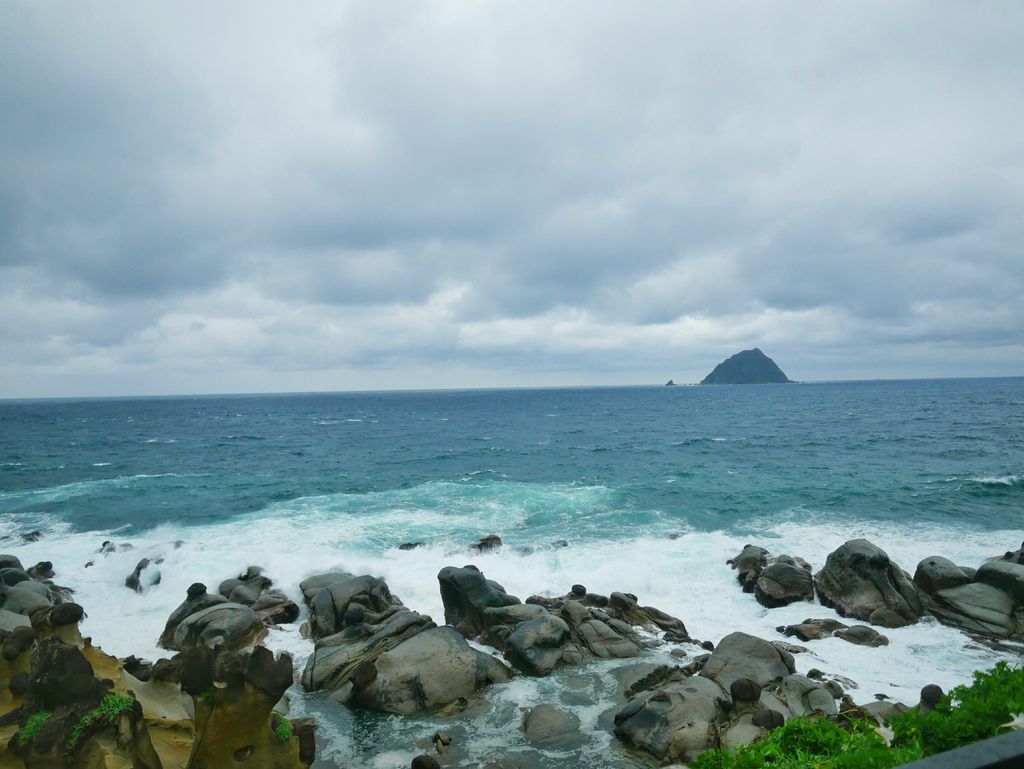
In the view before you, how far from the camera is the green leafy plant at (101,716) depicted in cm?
853

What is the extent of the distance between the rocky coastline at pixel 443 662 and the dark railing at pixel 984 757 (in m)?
6.44

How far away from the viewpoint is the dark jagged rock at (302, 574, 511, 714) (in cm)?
1559

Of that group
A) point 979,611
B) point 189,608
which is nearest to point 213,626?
point 189,608

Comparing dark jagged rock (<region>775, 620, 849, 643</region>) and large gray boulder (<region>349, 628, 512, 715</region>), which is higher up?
large gray boulder (<region>349, 628, 512, 715</region>)

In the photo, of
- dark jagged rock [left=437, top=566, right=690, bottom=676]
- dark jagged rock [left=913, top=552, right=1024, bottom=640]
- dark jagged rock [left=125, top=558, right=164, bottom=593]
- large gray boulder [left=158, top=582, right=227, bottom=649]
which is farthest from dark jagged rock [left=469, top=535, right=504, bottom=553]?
dark jagged rock [left=913, top=552, right=1024, bottom=640]

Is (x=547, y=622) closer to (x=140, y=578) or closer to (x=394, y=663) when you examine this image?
(x=394, y=663)

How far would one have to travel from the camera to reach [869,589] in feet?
73.8

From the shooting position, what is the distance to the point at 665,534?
105ft

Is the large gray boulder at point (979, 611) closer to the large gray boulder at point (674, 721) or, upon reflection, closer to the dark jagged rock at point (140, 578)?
the large gray boulder at point (674, 721)

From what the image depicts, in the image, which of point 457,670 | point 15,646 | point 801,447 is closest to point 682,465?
point 801,447

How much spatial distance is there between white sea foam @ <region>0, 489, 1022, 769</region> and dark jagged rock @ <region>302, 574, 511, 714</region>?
0.64 meters

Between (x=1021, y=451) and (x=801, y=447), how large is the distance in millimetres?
18845

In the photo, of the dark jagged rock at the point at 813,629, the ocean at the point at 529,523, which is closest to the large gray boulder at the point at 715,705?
the ocean at the point at 529,523

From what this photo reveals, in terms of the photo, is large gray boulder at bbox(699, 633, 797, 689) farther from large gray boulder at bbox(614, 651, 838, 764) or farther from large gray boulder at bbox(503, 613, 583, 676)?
large gray boulder at bbox(503, 613, 583, 676)
